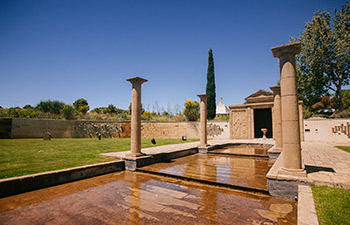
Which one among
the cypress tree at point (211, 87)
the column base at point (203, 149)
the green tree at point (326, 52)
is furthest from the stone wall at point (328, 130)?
the column base at point (203, 149)

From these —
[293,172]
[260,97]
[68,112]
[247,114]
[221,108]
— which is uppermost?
[221,108]

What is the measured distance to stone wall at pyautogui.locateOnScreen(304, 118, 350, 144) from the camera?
586 inches

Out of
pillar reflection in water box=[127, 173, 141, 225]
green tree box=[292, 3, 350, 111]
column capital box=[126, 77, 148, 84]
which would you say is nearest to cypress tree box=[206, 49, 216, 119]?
green tree box=[292, 3, 350, 111]

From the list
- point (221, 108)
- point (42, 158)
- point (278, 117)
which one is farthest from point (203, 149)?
point (221, 108)

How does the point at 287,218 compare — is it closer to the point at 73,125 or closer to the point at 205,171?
the point at 205,171

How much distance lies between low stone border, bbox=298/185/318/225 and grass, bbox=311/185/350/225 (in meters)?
0.06

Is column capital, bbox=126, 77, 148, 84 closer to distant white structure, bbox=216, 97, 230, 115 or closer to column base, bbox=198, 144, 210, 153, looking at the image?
column base, bbox=198, 144, 210, 153

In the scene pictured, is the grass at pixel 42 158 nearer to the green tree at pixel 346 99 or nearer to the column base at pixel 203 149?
the column base at pixel 203 149

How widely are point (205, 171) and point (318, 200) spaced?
3.12 m

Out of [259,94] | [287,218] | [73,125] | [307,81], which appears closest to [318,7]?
[307,81]

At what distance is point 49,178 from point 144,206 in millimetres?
2755

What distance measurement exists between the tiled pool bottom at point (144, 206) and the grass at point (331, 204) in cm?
43

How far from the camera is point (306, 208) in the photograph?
8.54 feet

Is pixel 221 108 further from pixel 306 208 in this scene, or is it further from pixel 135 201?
pixel 306 208
